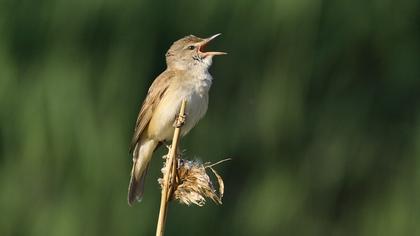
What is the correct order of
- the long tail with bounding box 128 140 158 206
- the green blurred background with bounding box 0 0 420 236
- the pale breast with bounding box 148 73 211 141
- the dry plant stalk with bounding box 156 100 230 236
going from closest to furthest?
the dry plant stalk with bounding box 156 100 230 236 < the pale breast with bounding box 148 73 211 141 < the long tail with bounding box 128 140 158 206 < the green blurred background with bounding box 0 0 420 236

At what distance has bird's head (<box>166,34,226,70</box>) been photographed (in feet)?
17.1

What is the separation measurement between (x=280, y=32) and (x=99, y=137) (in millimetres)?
1451

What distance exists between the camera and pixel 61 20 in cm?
702

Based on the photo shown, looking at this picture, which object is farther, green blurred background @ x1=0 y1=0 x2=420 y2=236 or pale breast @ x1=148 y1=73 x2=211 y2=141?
green blurred background @ x1=0 y1=0 x2=420 y2=236

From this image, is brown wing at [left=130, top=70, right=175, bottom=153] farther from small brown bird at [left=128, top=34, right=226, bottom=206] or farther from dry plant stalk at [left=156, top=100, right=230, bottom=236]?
dry plant stalk at [left=156, top=100, right=230, bottom=236]

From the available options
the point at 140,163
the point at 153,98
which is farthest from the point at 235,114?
the point at 153,98

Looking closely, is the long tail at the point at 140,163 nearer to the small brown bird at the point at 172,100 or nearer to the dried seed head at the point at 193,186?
the small brown bird at the point at 172,100

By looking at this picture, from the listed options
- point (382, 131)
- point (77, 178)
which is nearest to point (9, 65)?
point (77, 178)

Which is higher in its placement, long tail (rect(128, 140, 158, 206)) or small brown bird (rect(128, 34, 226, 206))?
small brown bird (rect(128, 34, 226, 206))

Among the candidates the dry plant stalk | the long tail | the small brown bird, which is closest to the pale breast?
the small brown bird

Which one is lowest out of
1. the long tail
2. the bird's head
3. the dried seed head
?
the long tail

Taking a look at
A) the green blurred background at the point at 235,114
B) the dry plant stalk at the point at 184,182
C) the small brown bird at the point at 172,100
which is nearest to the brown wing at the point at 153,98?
the small brown bird at the point at 172,100

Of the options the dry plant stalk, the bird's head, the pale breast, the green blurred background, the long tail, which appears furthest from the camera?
the green blurred background

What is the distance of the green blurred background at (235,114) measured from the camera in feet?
23.0
